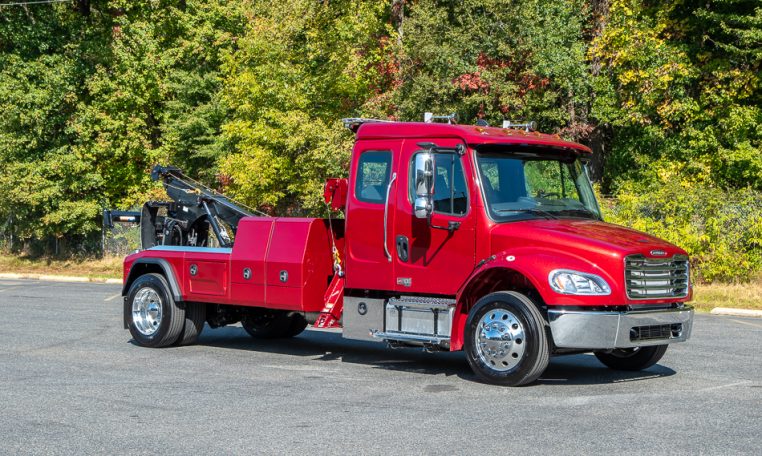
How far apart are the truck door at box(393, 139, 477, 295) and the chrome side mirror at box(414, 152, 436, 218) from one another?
0.31 meters

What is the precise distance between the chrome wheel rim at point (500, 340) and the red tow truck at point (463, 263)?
1 centimetres

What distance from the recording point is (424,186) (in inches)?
428

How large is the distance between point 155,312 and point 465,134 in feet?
16.9

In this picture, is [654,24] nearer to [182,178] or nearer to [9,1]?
[182,178]

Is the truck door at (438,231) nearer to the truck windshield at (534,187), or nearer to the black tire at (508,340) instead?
the truck windshield at (534,187)

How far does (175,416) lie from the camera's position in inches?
353

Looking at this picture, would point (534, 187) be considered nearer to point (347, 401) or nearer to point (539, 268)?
point (539, 268)

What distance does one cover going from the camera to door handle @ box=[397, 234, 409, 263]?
11.5m

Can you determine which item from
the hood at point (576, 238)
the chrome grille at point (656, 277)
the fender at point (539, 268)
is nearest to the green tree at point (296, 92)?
the hood at point (576, 238)

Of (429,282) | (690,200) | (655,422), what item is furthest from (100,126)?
(655,422)

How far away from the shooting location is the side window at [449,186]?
11.1 meters

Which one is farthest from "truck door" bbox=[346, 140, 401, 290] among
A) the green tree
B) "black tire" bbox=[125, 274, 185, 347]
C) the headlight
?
the green tree

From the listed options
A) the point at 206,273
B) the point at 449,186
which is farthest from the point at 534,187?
the point at 206,273

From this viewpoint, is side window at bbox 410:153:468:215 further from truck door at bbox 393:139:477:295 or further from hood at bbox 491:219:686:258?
→ hood at bbox 491:219:686:258
